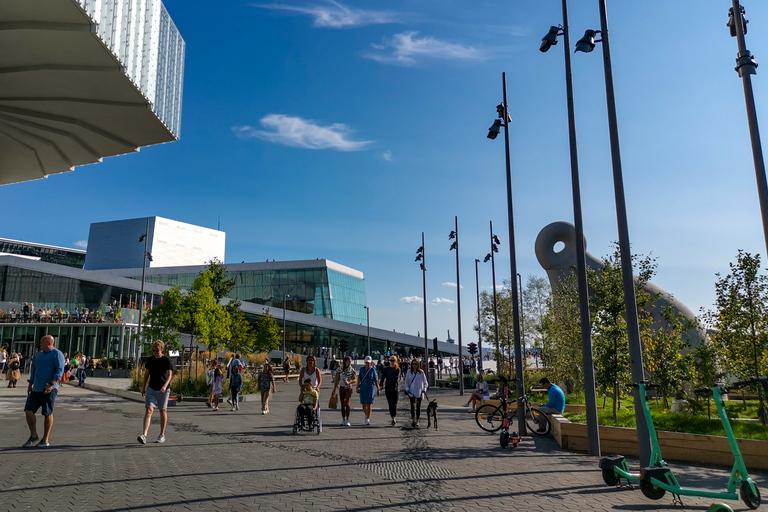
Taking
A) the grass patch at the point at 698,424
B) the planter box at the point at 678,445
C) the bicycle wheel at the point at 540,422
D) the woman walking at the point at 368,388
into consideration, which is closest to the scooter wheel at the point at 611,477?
the planter box at the point at 678,445

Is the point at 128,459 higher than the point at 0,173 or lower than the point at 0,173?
lower

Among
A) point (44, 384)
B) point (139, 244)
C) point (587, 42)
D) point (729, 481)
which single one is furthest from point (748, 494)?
point (139, 244)

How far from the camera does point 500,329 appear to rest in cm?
3475

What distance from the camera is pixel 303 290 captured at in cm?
6544

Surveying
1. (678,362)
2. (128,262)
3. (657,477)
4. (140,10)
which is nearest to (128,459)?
(657,477)

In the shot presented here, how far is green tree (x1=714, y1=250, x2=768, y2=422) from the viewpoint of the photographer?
10961 millimetres

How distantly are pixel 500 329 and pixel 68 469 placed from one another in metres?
29.8

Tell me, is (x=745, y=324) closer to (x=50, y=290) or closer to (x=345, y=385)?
(x=345, y=385)

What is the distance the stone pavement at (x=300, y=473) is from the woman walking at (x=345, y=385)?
1.11 m

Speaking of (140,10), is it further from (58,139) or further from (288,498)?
(288,498)

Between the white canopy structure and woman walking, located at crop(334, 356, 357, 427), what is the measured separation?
7273mm

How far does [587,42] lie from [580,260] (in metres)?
3.62

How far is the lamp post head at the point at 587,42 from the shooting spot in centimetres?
901

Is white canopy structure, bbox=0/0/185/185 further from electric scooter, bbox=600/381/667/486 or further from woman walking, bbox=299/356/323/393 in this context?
electric scooter, bbox=600/381/667/486
